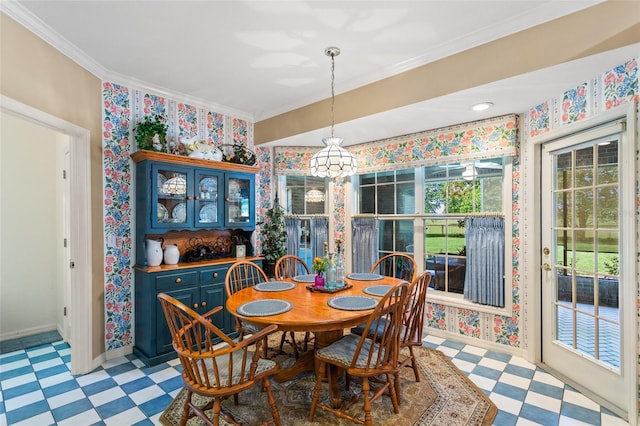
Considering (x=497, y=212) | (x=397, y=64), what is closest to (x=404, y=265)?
(x=497, y=212)

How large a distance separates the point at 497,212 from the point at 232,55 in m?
2.96

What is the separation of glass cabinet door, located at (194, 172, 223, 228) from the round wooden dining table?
3.93 ft

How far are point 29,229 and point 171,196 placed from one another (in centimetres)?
180

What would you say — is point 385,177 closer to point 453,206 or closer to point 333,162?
point 453,206

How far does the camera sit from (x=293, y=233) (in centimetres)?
453

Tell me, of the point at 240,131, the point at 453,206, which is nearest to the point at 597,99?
the point at 453,206

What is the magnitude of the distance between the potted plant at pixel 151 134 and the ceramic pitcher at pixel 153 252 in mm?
932

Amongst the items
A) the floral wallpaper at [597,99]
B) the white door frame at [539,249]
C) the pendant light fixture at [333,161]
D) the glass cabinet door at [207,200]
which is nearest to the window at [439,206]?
the white door frame at [539,249]

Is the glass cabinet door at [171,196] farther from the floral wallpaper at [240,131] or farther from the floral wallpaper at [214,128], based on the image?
the floral wallpaper at [240,131]

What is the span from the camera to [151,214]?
3.08m

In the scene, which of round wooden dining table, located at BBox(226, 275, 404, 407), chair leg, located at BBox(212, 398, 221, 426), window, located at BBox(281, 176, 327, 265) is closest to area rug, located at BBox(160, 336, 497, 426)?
round wooden dining table, located at BBox(226, 275, 404, 407)

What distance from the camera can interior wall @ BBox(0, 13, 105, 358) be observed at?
6.97ft

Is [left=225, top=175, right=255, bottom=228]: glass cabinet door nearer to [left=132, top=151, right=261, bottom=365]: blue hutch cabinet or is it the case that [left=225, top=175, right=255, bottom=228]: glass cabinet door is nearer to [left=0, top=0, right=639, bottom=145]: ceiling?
[left=132, top=151, right=261, bottom=365]: blue hutch cabinet

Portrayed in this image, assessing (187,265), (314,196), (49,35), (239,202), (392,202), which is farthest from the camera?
(314,196)
